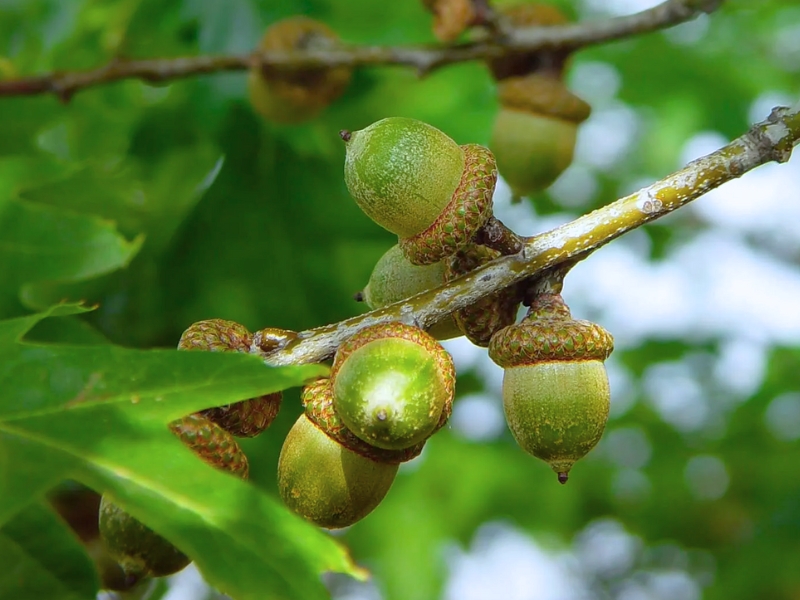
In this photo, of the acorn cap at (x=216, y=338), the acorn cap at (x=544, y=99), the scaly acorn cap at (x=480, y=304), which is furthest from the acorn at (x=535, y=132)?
the acorn cap at (x=216, y=338)

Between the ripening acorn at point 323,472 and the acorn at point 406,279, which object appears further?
the acorn at point 406,279

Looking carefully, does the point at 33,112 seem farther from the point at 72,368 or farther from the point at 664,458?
the point at 664,458

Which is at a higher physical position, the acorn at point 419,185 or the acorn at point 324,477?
the acorn at point 419,185

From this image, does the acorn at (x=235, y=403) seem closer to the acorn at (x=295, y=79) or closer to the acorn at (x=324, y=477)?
the acorn at (x=324, y=477)

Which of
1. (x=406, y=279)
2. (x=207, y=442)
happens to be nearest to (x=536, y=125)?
(x=406, y=279)

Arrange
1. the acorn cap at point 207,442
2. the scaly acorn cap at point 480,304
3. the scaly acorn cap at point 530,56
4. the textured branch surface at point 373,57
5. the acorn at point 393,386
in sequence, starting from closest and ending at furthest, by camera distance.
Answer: the acorn at point 393,386 < the acorn cap at point 207,442 < the scaly acorn cap at point 480,304 < the textured branch surface at point 373,57 < the scaly acorn cap at point 530,56

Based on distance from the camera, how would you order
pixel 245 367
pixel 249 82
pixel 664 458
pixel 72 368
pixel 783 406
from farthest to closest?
pixel 664 458 → pixel 783 406 → pixel 249 82 → pixel 72 368 → pixel 245 367

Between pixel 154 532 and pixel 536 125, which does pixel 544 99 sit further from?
pixel 154 532

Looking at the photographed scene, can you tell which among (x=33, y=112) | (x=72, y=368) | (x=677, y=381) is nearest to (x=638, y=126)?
(x=677, y=381)
